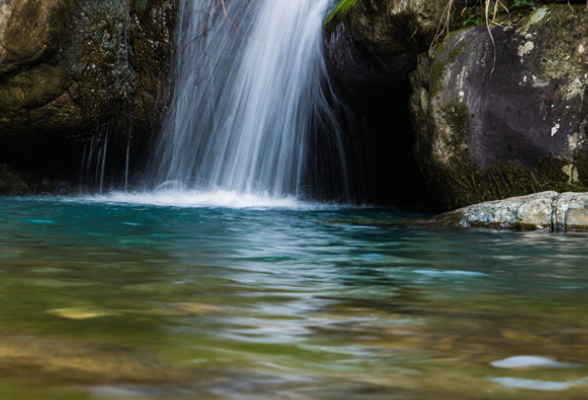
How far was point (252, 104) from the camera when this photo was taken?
10.1 meters

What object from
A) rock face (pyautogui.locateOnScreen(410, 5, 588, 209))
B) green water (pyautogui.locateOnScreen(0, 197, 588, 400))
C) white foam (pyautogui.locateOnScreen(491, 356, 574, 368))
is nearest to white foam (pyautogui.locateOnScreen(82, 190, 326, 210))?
rock face (pyautogui.locateOnScreen(410, 5, 588, 209))

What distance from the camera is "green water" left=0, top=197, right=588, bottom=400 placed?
65.7 inches

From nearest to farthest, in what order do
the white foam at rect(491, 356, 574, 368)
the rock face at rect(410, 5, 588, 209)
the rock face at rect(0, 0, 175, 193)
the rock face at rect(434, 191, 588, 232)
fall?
the white foam at rect(491, 356, 574, 368)
the rock face at rect(434, 191, 588, 232)
the rock face at rect(410, 5, 588, 209)
the rock face at rect(0, 0, 175, 193)

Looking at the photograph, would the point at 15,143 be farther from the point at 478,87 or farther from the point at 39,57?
the point at 478,87

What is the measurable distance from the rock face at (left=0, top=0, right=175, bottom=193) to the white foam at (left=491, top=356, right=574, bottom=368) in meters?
9.73

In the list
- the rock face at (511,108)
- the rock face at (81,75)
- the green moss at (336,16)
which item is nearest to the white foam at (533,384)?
the rock face at (511,108)

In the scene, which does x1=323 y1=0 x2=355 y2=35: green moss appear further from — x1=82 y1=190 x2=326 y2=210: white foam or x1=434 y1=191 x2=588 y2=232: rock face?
x1=434 y1=191 x2=588 y2=232: rock face

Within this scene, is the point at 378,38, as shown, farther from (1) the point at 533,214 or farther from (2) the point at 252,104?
(1) the point at 533,214

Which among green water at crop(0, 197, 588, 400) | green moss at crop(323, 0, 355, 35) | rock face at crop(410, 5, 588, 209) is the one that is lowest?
green water at crop(0, 197, 588, 400)

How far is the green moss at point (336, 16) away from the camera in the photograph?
8.66 m

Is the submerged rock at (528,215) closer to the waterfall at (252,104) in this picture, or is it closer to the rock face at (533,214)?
the rock face at (533,214)

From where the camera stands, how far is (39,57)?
10406mm

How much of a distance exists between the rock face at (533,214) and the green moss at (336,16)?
341cm

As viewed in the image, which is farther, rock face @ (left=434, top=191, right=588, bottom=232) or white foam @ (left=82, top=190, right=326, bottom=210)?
white foam @ (left=82, top=190, right=326, bottom=210)
